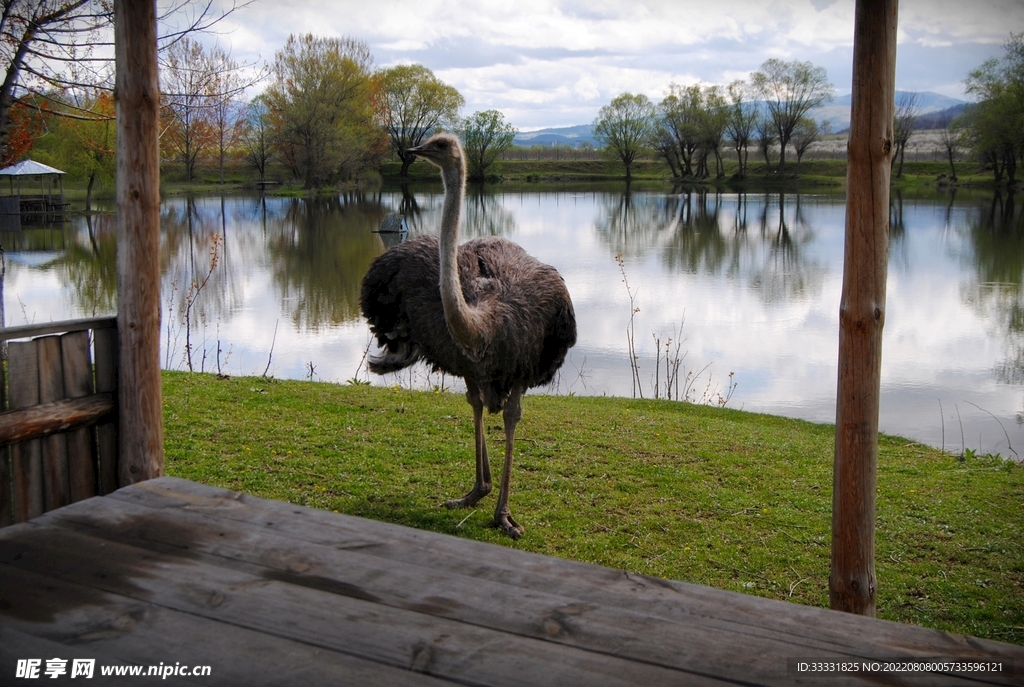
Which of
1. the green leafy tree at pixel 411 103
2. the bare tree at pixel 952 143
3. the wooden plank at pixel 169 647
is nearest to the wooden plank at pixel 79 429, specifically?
the wooden plank at pixel 169 647

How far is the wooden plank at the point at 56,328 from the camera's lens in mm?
3893

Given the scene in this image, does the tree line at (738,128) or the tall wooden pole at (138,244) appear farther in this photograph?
the tree line at (738,128)

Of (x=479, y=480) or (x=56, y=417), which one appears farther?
(x=479, y=480)

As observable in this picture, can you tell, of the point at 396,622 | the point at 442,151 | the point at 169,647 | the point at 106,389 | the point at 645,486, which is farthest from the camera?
the point at 645,486

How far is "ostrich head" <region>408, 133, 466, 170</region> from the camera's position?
5762mm

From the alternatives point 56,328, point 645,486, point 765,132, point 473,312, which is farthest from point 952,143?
point 56,328

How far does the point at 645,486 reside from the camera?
7258mm

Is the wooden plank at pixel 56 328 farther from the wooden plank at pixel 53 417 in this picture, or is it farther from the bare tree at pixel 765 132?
the bare tree at pixel 765 132

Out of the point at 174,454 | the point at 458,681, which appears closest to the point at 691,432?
the point at 174,454

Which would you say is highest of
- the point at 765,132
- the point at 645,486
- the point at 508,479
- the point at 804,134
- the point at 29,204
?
the point at 765,132

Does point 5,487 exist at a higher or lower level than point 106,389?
lower

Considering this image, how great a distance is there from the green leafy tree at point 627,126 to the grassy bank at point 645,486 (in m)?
80.3

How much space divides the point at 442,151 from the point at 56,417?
9.35ft

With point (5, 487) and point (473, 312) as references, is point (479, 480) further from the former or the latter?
point (5, 487)
